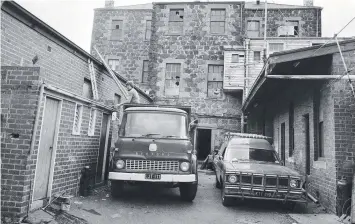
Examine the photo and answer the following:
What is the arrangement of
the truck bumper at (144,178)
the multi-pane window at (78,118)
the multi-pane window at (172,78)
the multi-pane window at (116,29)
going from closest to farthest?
the truck bumper at (144,178) → the multi-pane window at (78,118) → the multi-pane window at (172,78) → the multi-pane window at (116,29)

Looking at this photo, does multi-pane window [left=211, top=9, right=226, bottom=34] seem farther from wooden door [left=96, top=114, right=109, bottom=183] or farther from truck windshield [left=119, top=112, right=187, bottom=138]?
truck windshield [left=119, top=112, right=187, bottom=138]

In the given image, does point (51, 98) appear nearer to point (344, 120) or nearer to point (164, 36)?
point (344, 120)

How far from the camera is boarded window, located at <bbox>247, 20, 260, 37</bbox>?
21.8m

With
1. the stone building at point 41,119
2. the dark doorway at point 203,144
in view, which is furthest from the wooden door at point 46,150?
the dark doorway at point 203,144

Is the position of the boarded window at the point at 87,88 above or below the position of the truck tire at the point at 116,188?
above

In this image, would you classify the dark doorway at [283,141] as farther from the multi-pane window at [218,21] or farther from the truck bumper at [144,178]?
the multi-pane window at [218,21]

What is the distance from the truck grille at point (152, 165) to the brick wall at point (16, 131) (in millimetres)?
2398

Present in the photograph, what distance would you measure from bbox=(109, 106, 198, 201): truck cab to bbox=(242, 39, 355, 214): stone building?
311cm

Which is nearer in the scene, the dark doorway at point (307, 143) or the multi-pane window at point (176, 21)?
the dark doorway at point (307, 143)

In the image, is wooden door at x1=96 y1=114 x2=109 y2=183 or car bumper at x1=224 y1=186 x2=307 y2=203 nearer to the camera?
car bumper at x1=224 y1=186 x2=307 y2=203

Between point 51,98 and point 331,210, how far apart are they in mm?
7011

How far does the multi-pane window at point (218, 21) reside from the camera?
21438 millimetres

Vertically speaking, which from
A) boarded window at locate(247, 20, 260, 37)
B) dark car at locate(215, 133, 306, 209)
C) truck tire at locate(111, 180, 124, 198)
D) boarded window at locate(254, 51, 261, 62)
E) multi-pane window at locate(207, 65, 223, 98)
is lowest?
truck tire at locate(111, 180, 124, 198)

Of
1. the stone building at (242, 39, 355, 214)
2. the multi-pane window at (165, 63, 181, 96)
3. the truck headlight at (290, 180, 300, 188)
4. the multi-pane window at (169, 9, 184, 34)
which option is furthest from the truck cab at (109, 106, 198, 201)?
the multi-pane window at (169, 9, 184, 34)
